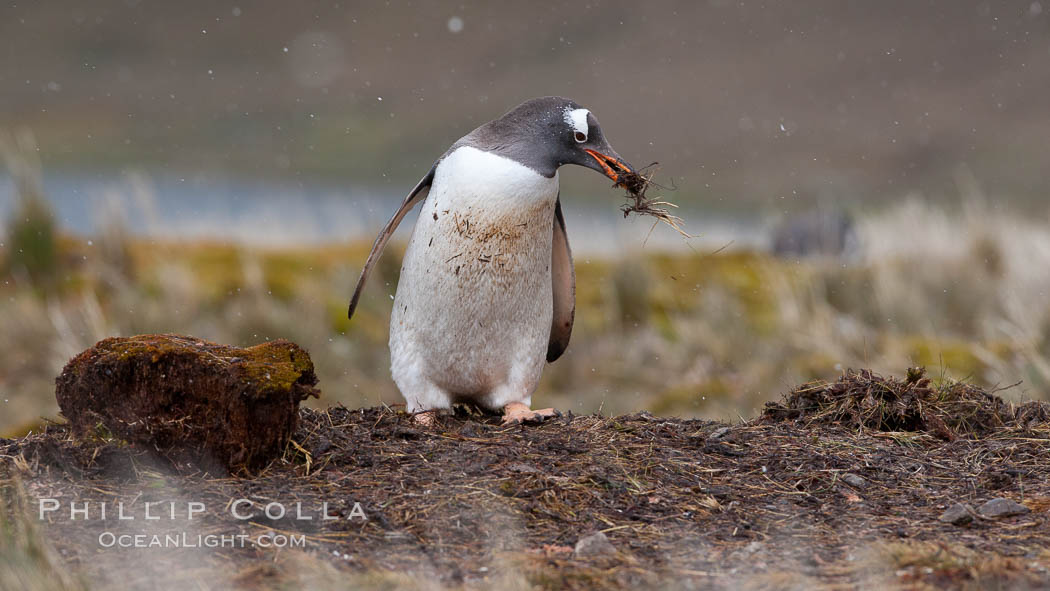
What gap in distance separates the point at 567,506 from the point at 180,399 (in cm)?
134

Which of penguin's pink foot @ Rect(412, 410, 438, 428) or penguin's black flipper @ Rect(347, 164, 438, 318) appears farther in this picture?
penguin's black flipper @ Rect(347, 164, 438, 318)

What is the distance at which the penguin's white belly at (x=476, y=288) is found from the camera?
442cm

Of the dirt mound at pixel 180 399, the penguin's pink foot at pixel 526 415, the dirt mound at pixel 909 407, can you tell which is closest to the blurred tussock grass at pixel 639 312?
the dirt mound at pixel 909 407

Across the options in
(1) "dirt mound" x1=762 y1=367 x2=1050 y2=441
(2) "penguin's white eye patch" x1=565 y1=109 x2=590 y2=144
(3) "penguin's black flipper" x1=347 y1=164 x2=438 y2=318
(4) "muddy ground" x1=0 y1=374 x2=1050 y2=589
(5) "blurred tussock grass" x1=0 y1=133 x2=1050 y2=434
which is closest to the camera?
(4) "muddy ground" x1=0 y1=374 x2=1050 y2=589

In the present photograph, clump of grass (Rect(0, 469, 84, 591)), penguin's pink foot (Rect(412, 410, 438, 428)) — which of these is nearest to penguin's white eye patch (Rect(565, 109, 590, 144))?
penguin's pink foot (Rect(412, 410, 438, 428))

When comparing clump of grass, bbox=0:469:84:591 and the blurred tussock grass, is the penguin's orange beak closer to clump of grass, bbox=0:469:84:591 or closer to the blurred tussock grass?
clump of grass, bbox=0:469:84:591

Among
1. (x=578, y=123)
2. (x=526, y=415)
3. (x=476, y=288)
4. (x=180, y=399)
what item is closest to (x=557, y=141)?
(x=578, y=123)

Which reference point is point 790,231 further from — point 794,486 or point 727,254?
point 794,486

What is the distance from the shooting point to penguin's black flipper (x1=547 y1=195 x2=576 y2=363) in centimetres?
512

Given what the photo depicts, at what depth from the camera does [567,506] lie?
3.26 meters

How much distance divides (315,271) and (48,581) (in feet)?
37.8

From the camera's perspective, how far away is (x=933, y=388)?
184 inches

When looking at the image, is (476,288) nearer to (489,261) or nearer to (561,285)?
(489,261)

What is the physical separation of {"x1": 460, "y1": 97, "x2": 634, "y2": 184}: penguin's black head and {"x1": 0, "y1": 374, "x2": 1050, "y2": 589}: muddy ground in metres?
1.13
